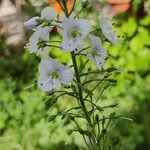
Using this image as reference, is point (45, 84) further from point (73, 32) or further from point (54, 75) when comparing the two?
point (73, 32)

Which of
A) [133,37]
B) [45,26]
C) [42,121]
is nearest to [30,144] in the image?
[42,121]

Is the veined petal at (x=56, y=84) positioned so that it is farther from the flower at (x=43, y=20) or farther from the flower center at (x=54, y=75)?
the flower at (x=43, y=20)

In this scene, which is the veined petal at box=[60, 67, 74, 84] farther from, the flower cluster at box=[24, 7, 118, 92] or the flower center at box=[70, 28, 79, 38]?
the flower center at box=[70, 28, 79, 38]

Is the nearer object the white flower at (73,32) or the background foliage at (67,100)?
the white flower at (73,32)

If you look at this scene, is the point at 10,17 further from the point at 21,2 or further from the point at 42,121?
the point at 42,121

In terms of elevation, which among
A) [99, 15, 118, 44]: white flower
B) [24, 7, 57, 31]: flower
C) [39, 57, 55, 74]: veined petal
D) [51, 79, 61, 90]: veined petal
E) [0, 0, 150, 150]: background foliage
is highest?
[24, 7, 57, 31]: flower

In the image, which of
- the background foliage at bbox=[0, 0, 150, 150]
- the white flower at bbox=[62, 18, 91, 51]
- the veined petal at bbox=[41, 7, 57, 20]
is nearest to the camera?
the white flower at bbox=[62, 18, 91, 51]

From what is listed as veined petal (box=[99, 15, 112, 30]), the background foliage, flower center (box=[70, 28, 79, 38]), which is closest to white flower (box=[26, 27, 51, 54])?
flower center (box=[70, 28, 79, 38])

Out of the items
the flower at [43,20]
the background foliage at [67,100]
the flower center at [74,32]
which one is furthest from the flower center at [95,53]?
the background foliage at [67,100]

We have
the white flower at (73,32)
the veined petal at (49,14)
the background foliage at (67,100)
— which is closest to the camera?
the white flower at (73,32)
